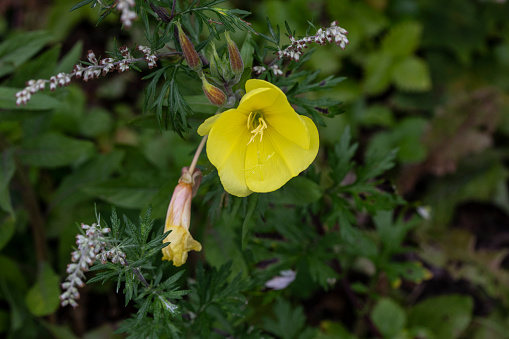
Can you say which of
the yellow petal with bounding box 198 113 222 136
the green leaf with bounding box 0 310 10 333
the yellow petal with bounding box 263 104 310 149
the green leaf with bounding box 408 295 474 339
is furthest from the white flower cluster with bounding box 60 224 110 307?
the green leaf with bounding box 408 295 474 339

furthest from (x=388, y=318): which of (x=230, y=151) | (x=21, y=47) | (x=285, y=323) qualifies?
(x=21, y=47)

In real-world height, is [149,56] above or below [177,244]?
above

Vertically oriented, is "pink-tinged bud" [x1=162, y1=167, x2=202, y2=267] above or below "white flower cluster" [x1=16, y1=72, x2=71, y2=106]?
below

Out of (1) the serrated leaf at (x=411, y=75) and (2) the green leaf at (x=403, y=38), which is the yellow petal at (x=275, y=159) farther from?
(2) the green leaf at (x=403, y=38)

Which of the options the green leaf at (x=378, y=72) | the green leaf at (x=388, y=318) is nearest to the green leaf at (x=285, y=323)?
the green leaf at (x=388, y=318)

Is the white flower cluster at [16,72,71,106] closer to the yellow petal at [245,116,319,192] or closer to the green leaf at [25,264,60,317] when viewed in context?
the yellow petal at [245,116,319,192]

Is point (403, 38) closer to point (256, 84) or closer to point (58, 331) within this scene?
point (256, 84)

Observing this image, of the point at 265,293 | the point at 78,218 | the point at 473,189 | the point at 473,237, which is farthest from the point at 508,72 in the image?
the point at 78,218
